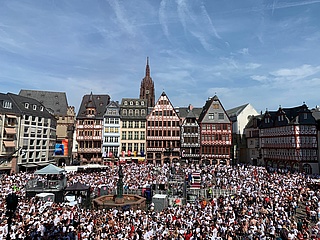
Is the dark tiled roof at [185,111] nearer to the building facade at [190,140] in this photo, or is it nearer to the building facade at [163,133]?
the building facade at [163,133]

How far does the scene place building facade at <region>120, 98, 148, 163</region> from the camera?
58250mm

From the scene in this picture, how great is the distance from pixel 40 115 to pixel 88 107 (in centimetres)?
1030

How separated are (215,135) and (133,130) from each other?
1826 cm

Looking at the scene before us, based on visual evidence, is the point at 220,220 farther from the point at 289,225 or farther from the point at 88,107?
the point at 88,107

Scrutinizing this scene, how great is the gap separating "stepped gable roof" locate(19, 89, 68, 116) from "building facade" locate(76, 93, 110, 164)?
11300 millimetres

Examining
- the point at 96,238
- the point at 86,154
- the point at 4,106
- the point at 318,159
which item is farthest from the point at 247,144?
the point at 96,238

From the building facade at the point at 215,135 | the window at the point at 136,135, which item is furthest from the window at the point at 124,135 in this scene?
the building facade at the point at 215,135

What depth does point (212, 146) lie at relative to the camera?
57.7 m

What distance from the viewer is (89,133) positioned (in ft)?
196

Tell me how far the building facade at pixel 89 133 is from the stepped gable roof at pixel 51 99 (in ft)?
37.1

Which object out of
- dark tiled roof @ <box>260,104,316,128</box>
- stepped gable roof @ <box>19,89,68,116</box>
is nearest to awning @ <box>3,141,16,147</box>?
stepped gable roof @ <box>19,89,68,116</box>

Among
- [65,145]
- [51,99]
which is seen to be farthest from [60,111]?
[65,145]

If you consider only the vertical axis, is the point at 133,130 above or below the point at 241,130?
below

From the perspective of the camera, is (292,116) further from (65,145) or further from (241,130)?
(65,145)
